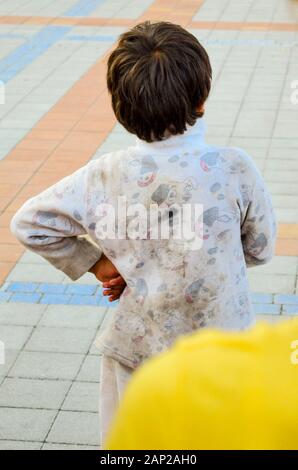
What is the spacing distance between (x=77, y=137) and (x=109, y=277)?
518 centimetres

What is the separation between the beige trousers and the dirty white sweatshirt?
0.28 ft

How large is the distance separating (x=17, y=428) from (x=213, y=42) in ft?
24.5

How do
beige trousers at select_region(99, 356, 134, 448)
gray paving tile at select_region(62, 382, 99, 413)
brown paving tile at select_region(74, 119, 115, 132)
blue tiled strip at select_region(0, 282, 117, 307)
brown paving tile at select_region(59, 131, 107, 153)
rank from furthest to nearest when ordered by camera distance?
brown paving tile at select_region(74, 119, 115, 132) → brown paving tile at select_region(59, 131, 107, 153) → blue tiled strip at select_region(0, 282, 117, 307) → gray paving tile at select_region(62, 382, 99, 413) → beige trousers at select_region(99, 356, 134, 448)

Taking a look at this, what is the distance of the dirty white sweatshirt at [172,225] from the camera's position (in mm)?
2334

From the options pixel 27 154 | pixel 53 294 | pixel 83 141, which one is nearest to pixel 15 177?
pixel 27 154

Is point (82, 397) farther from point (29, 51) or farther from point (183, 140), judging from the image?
point (29, 51)

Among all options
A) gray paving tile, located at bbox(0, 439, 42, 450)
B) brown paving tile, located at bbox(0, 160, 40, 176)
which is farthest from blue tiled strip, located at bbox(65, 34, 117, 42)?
gray paving tile, located at bbox(0, 439, 42, 450)

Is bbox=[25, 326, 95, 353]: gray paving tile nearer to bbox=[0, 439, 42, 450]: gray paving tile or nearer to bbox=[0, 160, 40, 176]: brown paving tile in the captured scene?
bbox=[0, 439, 42, 450]: gray paving tile

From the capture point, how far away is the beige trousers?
8.50ft

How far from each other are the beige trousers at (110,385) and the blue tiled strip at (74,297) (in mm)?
2170

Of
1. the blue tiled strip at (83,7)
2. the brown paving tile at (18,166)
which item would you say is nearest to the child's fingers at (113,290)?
the brown paving tile at (18,166)

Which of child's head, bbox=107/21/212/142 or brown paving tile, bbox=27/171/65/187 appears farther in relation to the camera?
brown paving tile, bbox=27/171/65/187

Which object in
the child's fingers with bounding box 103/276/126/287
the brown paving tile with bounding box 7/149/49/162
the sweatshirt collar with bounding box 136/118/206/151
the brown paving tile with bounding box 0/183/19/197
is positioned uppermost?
the sweatshirt collar with bounding box 136/118/206/151

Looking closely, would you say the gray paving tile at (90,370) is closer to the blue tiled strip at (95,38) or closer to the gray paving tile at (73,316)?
the gray paving tile at (73,316)
